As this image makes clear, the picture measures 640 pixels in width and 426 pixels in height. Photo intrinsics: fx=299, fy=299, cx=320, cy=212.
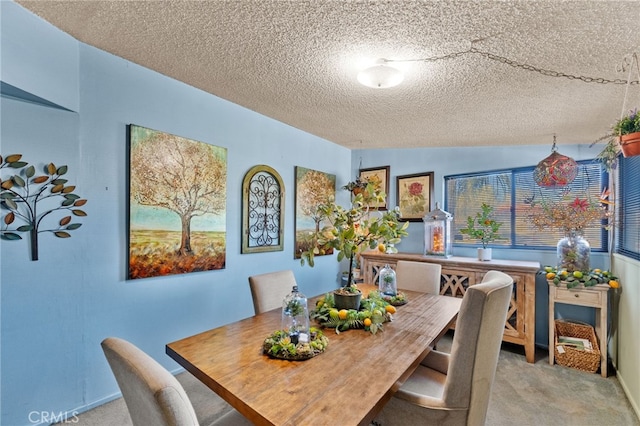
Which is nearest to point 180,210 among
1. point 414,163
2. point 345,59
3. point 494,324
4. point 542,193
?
point 345,59

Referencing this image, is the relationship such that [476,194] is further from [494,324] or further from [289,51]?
[289,51]

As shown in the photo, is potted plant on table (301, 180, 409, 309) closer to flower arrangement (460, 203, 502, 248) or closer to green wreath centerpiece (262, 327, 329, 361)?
green wreath centerpiece (262, 327, 329, 361)

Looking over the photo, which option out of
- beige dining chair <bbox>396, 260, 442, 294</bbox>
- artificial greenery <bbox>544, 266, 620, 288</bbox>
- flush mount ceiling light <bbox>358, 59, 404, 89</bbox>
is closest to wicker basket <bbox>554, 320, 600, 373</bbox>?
artificial greenery <bbox>544, 266, 620, 288</bbox>

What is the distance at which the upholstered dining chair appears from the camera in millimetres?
2100

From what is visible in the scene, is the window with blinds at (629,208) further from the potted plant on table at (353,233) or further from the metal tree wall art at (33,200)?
the metal tree wall art at (33,200)

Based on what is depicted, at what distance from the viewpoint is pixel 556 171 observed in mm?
2840

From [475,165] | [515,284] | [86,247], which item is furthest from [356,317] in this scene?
[475,165]

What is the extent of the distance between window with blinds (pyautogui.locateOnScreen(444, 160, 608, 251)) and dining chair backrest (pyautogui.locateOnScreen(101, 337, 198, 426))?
11.9 feet

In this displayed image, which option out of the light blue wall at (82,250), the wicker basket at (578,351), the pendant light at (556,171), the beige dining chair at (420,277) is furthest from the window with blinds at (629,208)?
the light blue wall at (82,250)

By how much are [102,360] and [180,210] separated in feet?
3.74

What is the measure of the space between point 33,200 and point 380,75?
7.24 feet

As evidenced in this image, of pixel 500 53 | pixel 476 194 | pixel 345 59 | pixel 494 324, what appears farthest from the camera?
pixel 476 194

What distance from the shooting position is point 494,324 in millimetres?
1354

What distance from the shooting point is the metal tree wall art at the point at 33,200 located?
168cm
